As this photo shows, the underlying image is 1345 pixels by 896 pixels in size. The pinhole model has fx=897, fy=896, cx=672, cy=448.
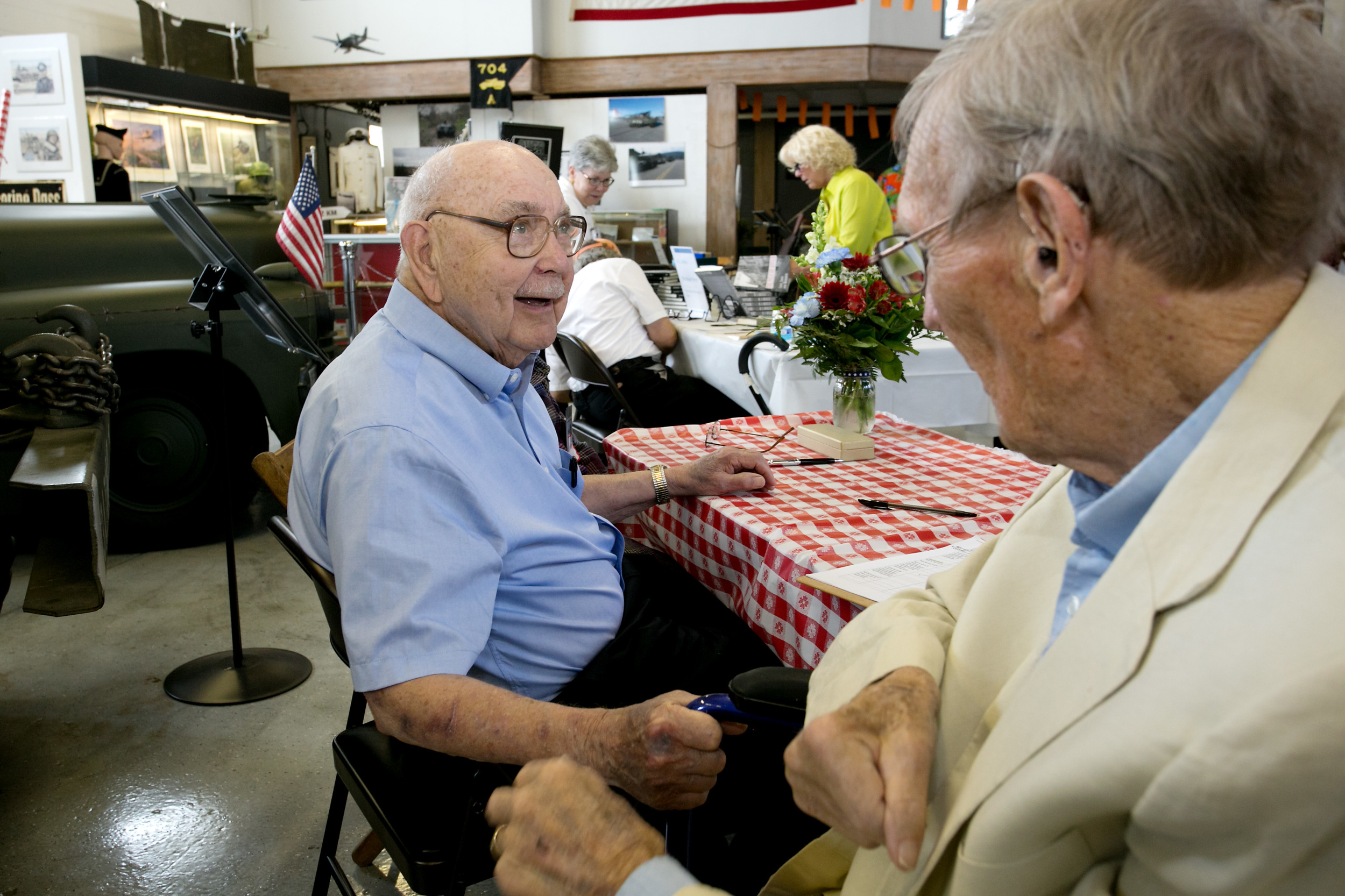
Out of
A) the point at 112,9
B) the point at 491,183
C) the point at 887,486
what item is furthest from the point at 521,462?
the point at 112,9

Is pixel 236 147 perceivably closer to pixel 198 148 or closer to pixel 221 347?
pixel 198 148

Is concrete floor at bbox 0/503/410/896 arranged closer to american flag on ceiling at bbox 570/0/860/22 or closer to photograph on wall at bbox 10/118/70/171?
photograph on wall at bbox 10/118/70/171

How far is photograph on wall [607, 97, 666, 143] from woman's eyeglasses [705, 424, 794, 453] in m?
7.06

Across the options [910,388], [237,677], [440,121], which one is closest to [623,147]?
[440,121]

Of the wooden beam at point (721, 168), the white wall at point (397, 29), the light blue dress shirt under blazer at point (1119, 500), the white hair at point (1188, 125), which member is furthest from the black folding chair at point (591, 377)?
the white wall at point (397, 29)

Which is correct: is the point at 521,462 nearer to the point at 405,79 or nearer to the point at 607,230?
the point at 607,230

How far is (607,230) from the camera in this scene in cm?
740

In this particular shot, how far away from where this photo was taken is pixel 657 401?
394cm

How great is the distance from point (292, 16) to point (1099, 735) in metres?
10.6

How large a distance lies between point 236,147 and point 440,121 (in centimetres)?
207

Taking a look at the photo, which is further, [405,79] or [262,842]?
[405,79]

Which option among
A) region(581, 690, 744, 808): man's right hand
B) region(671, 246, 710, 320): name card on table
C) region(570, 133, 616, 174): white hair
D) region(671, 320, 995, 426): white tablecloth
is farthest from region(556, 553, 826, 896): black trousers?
region(570, 133, 616, 174): white hair

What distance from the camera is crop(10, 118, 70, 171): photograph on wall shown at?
22.6 feet

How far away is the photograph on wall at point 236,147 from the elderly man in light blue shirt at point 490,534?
343 inches
